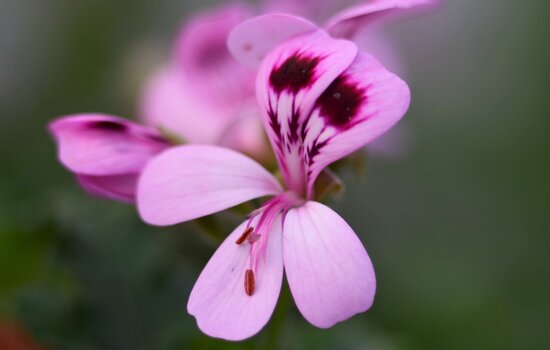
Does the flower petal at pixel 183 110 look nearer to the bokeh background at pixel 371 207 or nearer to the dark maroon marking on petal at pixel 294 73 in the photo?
the bokeh background at pixel 371 207

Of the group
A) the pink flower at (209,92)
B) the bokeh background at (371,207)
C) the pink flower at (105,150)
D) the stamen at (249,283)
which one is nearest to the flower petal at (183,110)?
the pink flower at (209,92)

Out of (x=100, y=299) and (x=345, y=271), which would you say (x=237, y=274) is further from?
(x=100, y=299)

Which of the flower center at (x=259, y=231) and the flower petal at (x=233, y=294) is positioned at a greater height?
the flower center at (x=259, y=231)

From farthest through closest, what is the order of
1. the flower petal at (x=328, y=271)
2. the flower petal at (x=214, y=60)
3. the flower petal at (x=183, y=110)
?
the flower petal at (x=183, y=110) < the flower petal at (x=214, y=60) < the flower petal at (x=328, y=271)


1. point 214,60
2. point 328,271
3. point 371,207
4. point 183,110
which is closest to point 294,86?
point 328,271

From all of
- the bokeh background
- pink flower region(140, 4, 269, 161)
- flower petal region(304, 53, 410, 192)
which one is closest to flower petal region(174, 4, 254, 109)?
pink flower region(140, 4, 269, 161)
